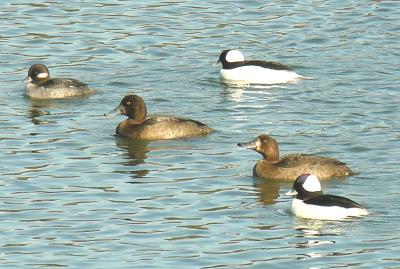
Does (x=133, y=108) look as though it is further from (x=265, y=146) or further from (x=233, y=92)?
(x=265, y=146)

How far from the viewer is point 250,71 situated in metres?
28.9

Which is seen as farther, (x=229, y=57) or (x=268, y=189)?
(x=229, y=57)

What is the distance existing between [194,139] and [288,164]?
2700 millimetres

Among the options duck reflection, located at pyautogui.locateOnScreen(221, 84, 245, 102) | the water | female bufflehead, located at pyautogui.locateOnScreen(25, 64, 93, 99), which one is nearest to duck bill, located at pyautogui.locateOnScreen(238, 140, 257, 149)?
the water

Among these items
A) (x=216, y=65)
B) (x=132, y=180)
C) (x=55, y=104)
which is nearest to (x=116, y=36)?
(x=216, y=65)

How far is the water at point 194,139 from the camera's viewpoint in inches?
727

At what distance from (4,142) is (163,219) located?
529 cm

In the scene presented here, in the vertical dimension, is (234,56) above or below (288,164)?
above

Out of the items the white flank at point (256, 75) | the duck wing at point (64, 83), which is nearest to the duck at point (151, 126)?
the duck wing at point (64, 83)

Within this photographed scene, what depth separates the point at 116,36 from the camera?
106 feet

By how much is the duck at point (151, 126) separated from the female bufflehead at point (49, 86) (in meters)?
2.41

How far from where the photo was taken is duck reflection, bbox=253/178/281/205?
2100cm

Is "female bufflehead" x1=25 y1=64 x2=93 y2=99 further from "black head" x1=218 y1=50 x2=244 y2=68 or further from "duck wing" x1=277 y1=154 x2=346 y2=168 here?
"duck wing" x1=277 y1=154 x2=346 y2=168

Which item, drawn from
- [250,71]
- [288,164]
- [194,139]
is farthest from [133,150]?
[250,71]
